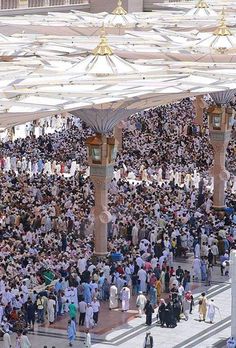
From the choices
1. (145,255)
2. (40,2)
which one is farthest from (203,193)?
(40,2)

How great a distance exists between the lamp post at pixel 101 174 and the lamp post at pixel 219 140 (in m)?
6.51

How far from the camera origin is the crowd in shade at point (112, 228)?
28.6 metres

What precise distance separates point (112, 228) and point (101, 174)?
2609 millimetres

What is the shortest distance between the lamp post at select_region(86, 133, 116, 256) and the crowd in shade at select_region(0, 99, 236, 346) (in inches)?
17.6

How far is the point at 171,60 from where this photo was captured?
41.5 m

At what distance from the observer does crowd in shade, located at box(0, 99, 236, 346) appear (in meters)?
28.6

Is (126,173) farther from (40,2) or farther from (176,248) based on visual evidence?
(40,2)

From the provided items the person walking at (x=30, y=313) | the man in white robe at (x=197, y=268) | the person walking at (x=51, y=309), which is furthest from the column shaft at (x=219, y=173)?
the person walking at (x=30, y=313)

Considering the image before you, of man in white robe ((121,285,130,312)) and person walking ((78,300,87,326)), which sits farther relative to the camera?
man in white robe ((121,285,130,312))

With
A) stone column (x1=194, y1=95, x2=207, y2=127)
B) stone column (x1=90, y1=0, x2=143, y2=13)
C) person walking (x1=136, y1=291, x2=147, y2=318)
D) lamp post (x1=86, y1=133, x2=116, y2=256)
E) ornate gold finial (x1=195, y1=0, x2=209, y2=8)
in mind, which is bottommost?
person walking (x1=136, y1=291, x2=147, y2=318)

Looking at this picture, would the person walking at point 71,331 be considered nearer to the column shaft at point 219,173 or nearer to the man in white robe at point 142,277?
the man in white robe at point 142,277

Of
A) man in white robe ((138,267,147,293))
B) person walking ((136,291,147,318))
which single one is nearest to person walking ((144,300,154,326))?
person walking ((136,291,147,318))

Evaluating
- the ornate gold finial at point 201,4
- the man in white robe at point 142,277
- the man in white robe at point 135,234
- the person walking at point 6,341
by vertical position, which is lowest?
the person walking at point 6,341

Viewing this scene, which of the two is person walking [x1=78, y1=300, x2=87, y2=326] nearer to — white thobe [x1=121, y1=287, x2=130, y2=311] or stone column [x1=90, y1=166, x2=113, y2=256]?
white thobe [x1=121, y1=287, x2=130, y2=311]
